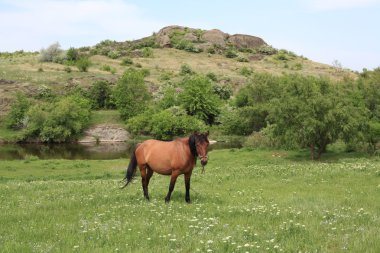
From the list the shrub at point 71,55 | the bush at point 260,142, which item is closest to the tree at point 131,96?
the bush at point 260,142

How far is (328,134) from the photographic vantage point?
42750 millimetres

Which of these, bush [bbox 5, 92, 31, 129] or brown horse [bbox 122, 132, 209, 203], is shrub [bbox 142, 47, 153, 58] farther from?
brown horse [bbox 122, 132, 209, 203]

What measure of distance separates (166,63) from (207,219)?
13857 centimetres

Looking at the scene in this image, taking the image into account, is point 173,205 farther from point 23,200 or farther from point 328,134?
point 328,134

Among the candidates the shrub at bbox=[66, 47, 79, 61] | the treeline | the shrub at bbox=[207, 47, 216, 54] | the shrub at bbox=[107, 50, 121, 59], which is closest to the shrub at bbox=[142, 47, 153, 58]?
the shrub at bbox=[107, 50, 121, 59]

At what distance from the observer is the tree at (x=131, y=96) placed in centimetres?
9250

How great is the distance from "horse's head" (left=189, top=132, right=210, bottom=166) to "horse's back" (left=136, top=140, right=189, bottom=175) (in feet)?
1.41

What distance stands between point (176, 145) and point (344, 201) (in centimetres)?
650

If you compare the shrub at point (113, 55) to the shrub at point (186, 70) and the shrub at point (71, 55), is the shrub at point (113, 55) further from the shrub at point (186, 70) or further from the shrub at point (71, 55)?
the shrub at point (186, 70)

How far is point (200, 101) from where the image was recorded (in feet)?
294

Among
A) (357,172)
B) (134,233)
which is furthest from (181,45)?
(134,233)

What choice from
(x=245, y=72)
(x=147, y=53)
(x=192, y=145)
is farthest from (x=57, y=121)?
(x=147, y=53)

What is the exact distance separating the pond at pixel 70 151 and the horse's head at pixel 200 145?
46.0m

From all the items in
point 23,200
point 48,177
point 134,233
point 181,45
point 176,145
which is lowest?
point 48,177
